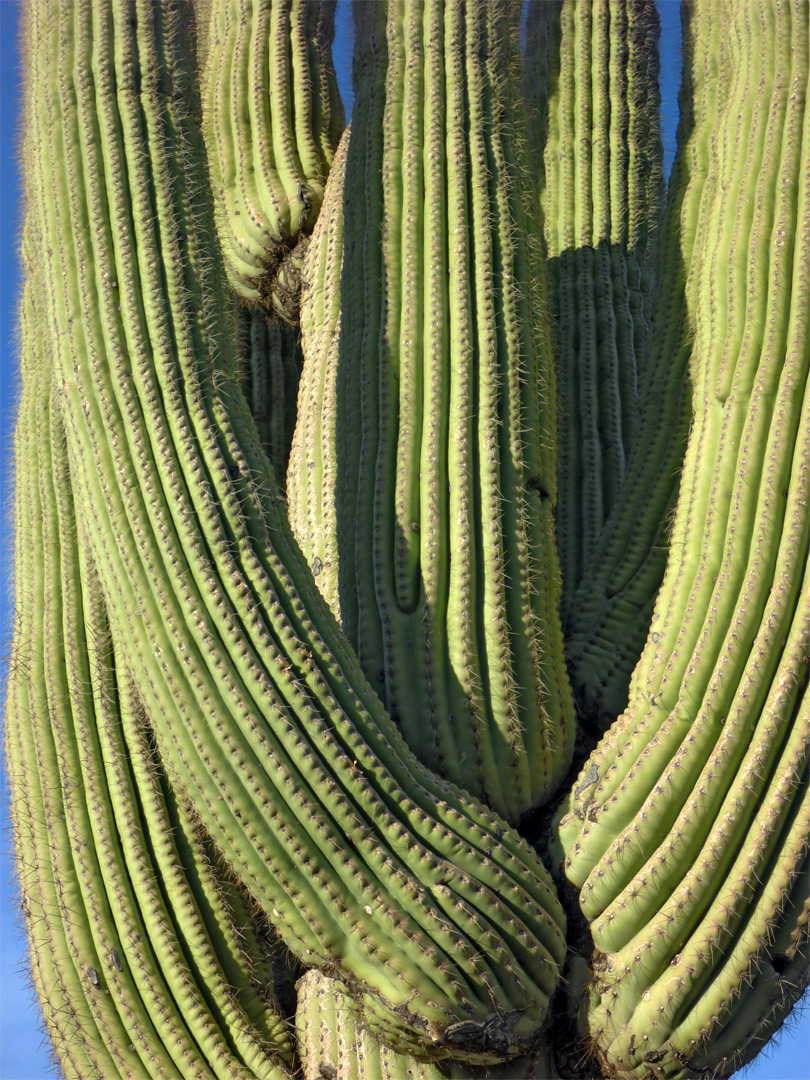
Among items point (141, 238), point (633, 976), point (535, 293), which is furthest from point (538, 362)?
point (633, 976)

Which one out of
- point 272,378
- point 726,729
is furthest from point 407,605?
point 272,378

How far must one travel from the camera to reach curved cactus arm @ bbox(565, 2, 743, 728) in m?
3.49

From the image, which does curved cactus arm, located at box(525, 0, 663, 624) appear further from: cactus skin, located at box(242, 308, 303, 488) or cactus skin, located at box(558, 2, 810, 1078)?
cactus skin, located at box(242, 308, 303, 488)

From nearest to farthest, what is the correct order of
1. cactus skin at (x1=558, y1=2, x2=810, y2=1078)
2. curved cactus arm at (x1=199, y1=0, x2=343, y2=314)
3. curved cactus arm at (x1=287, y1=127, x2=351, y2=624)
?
cactus skin at (x1=558, y1=2, x2=810, y2=1078), curved cactus arm at (x1=287, y1=127, x2=351, y2=624), curved cactus arm at (x1=199, y1=0, x2=343, y2=314)

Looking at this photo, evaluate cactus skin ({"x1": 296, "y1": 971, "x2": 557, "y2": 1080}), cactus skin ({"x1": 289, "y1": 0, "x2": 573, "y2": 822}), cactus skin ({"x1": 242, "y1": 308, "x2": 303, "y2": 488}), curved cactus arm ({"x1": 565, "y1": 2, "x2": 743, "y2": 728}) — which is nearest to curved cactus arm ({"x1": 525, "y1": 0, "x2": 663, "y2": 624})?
curved cactus arm ({"x1": 565, "y1": 2, "x2": 743, "y2": 728})

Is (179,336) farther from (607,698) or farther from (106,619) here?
(607,698)

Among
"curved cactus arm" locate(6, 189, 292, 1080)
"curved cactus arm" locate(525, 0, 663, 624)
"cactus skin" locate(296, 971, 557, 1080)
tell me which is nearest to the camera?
"cactus skin" locate(296, 971, 557, 1080)

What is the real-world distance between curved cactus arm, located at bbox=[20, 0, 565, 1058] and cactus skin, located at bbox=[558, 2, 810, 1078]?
0.81 feet

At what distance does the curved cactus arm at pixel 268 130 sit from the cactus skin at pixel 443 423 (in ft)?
2.15

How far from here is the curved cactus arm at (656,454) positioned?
3.49 m

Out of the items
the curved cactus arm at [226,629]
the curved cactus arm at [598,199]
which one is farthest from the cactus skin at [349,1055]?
the curved cactus arm at [598,199]

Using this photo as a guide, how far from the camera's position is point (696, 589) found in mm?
3043

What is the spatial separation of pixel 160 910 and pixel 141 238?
6.86ft

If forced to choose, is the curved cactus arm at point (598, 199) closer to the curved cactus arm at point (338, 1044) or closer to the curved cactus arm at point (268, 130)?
the curved cactus arm at point (268, 130)
